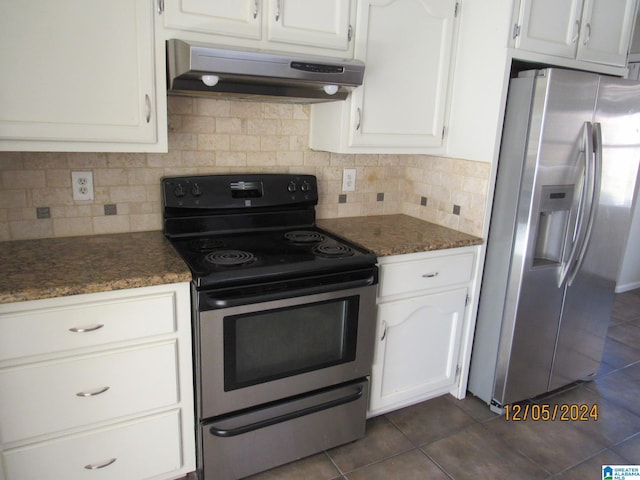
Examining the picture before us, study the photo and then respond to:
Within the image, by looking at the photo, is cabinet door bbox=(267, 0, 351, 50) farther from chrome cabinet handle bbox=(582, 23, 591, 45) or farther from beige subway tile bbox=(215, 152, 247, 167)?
chrome cabinet handle bbox=(582, 23, 591, 45)

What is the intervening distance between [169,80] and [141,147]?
0.27 m

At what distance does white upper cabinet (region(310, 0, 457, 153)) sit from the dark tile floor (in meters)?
1.34

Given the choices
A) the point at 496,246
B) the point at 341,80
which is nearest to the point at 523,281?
the point at 496,246

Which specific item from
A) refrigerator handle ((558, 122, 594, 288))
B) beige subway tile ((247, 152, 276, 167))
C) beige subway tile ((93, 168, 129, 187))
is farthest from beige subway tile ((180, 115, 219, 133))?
refrigerator handle ((558, 122, 594, 288))

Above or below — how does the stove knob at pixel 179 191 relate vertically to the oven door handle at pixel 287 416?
above

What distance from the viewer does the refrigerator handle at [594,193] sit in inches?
84.2

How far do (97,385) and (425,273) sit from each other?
1413mm

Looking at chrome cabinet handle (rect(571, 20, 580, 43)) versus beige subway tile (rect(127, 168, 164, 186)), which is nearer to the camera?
beige subway tile (rect(127, 168, 164, 186))

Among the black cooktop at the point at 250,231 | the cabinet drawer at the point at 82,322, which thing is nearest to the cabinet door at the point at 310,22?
the black cooktop at the point at 250,231

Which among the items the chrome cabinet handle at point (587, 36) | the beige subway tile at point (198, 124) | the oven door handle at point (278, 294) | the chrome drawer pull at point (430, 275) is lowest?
the chrome drawer pull at point (430, 275)

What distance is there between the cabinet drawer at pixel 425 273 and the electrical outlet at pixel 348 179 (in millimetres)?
652

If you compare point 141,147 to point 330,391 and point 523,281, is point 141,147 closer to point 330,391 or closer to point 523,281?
point 330,391

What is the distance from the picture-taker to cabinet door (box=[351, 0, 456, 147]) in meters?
2.07

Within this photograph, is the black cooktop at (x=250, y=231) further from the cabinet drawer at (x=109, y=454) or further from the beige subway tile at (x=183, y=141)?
the cabinet drawer at (x=109, y=454)
